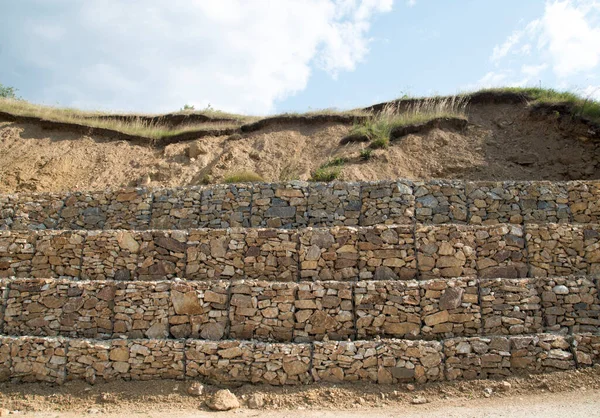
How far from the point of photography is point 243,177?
20.4 metres

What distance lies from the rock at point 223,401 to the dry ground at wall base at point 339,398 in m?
0.14

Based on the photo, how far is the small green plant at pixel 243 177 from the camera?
20.2 metres

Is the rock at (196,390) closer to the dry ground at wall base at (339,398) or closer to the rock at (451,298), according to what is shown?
the dry ground at wall base at (339,398)

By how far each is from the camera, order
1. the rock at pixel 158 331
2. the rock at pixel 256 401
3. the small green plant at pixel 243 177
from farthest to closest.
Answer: the small green plant at pixel 243 177 < the rock at pixel 158 331 < the rock at pixel 256 401

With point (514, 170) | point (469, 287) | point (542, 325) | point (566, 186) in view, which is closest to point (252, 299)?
point (469, 287)

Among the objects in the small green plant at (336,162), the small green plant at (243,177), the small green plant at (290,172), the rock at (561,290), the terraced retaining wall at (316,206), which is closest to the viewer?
the rock at (561,290)

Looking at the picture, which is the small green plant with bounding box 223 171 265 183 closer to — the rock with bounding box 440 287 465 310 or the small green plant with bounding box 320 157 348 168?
the small green plant with bounding box 320 157 348 168

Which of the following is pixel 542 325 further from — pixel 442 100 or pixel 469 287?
pixel 442 100

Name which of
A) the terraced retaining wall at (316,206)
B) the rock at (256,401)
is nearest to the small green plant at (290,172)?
the terraced retaining wall at (316,206)

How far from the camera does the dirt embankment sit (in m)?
20.8

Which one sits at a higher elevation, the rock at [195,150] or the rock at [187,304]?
the rock at [195,150]

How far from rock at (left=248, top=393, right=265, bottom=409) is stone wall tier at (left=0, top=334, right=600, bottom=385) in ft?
1.32

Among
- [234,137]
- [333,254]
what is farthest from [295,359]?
[234,137]

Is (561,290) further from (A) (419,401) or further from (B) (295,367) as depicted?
(B) (295,367)
